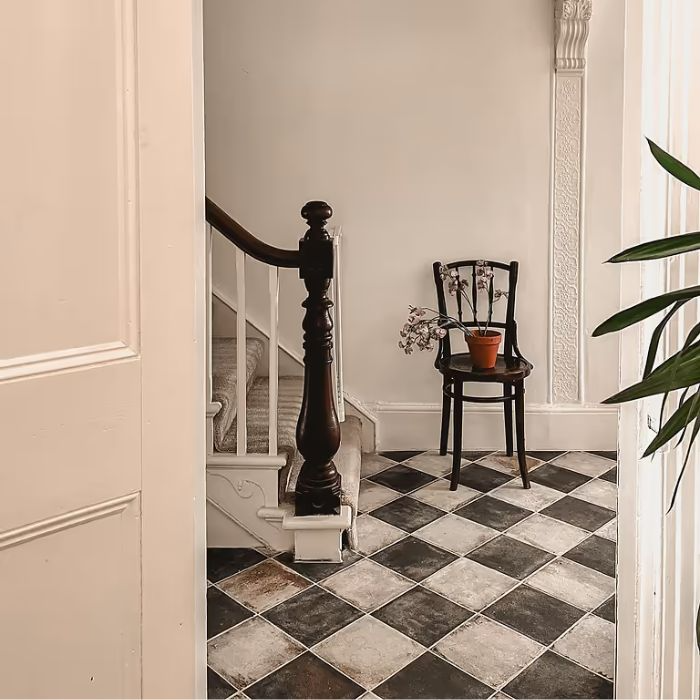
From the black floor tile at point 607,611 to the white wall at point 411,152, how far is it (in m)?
1.68

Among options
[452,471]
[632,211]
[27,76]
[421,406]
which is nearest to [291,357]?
[421,406]

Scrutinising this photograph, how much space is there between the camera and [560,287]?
13.9ft

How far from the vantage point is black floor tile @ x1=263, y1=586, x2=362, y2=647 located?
8.16 ft

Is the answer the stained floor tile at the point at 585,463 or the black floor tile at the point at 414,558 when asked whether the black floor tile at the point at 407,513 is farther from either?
the stained floor tile at the point at 585,463

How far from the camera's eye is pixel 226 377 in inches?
134

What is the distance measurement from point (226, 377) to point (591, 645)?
1.75m

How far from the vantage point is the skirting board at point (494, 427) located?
428cm

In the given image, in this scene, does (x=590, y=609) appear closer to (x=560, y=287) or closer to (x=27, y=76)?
(x=560, y=287)

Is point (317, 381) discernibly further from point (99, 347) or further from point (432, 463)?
point (99, 347)

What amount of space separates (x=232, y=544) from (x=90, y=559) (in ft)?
5.99

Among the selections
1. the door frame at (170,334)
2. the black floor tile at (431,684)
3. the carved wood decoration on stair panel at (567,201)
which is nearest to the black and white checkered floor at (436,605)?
the black floor tile at (431,684)

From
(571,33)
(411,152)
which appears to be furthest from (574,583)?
(571,33)

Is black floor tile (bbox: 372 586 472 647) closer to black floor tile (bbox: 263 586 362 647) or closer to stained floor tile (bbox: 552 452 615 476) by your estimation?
black floor tile (bbox: 263 586 362 647)

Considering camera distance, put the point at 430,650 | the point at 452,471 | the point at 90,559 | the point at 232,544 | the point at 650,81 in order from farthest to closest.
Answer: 1. the point at 452,471
2. the point at 232,544
3. the point at 430,650
4. the point at 650,81
5. the point at 90,559
